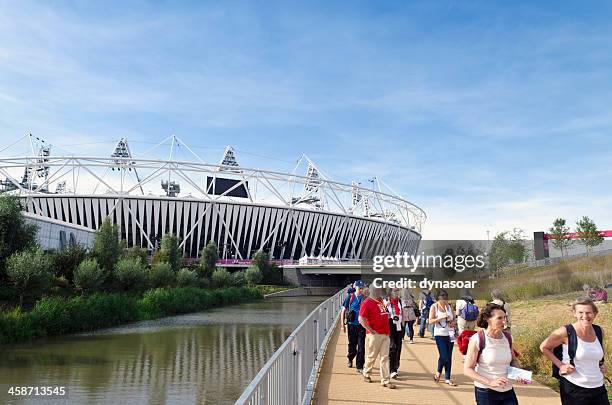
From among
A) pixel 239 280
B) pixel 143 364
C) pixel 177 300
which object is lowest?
pixel 143 364

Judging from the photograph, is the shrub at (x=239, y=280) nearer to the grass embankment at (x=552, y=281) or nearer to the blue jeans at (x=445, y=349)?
the grass embankment at (x=552, y=281)

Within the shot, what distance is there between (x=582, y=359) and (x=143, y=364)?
560 inches

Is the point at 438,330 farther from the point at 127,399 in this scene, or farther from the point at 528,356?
the point at 127,399

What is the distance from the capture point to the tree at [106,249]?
3788 centimetres

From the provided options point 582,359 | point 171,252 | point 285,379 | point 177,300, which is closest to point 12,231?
point 177,300

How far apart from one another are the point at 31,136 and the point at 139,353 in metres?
98.0

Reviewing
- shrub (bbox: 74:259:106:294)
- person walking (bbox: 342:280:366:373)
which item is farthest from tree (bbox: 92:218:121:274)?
person walking (bbox: 342:280:366:373)

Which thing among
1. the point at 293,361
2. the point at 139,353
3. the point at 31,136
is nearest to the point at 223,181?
the point at 31,136

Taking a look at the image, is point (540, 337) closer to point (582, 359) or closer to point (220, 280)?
point (582, 359)

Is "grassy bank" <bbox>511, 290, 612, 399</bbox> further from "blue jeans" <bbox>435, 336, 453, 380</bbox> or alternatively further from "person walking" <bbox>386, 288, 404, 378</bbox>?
"person walking" <bbox>386, 288, 404, 378</bbox>

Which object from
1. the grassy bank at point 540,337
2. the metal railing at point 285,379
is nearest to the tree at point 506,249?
the grassy bank at point 540,337

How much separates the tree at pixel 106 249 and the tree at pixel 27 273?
29.9ft

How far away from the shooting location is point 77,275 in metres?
31.8

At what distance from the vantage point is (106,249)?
3859cm
